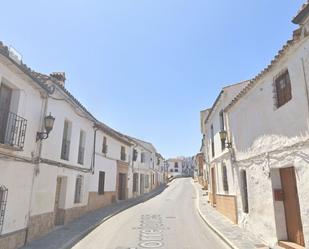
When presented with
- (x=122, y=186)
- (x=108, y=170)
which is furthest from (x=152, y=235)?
(x=122, y=186)

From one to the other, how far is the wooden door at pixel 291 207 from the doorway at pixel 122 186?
16395 mm

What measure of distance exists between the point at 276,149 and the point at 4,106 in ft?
26.4

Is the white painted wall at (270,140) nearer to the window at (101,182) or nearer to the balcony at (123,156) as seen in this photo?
the window at (101,182)

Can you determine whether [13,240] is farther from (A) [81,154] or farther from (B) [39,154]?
(A) [81,154]

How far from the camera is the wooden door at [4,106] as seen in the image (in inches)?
292

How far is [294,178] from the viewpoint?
6.95 meters

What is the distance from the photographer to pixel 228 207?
40.8 ft

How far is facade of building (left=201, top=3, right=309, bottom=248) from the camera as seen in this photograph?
6137mm

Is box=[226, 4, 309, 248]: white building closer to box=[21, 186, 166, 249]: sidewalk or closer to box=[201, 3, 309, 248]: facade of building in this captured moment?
box=[201, 3, 309, 248]: facade of building

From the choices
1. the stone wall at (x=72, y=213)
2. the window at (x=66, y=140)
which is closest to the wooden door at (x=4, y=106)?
the window at (x=66, y=140)

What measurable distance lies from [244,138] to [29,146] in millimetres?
7742

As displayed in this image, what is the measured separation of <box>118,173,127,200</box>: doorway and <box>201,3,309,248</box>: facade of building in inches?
511

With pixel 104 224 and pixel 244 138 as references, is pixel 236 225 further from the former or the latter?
pixel 104 224

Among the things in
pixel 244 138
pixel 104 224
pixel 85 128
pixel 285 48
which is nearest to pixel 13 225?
pixel 104 224
